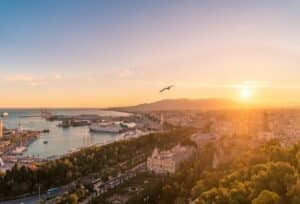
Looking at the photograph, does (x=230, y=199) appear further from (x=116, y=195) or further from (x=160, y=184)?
(x=116, y=195)

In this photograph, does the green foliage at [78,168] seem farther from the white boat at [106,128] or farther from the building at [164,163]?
the white boat at [106,128]

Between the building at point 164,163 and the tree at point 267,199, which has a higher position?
the tree at point 267,199

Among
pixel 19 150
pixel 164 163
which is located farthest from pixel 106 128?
pixel 164 163

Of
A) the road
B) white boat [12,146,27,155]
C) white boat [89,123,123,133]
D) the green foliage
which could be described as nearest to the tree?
the road

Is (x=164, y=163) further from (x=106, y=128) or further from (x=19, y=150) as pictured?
(x=106, y=128)

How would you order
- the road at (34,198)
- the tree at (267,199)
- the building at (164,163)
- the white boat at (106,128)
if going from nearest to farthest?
1. the tree at (267,199)
2. the road at (34,198)
3. the building at (164,163)
4. the white boat at (106,128)


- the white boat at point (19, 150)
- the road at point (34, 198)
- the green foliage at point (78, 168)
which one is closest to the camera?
the road at point (34, 198)

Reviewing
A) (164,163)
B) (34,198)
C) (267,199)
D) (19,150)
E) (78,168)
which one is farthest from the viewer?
(19,150)

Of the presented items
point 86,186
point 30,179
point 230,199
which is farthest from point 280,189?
point 30,179

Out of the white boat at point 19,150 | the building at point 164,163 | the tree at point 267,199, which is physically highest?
the tree at point 267,199

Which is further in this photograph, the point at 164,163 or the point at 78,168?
the point at 164,163

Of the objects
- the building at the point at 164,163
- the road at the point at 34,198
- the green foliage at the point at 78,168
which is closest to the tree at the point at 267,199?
the road at the point at 34,198
